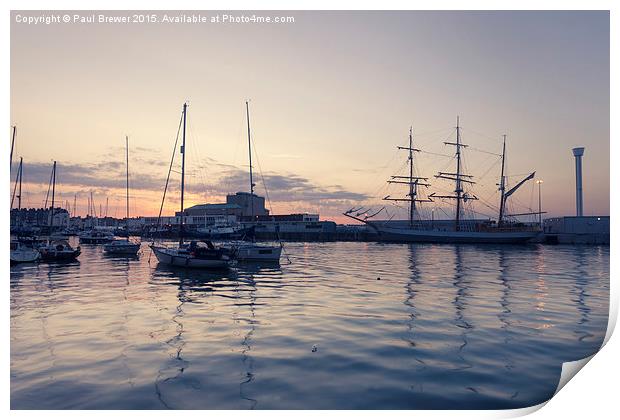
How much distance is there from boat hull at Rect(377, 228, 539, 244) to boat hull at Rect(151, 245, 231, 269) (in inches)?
2506

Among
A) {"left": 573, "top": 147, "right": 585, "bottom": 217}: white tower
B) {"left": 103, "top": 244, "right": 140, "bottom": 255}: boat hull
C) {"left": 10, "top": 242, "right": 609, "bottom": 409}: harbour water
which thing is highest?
{"left": 573, "top": 147, "right": 585, "bottom": 217}: white tower

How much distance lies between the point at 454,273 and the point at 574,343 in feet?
63.1

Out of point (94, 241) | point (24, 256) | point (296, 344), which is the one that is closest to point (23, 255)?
point (24, 256)

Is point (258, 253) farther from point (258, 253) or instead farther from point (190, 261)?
point (190, 261)

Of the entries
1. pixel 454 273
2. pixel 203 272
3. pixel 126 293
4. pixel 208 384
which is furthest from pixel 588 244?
pixel 208 384

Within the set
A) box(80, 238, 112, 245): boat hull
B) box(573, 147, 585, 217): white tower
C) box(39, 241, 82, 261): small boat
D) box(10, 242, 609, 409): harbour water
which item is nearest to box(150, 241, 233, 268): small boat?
box(10, 242, 609, 409): harbour water

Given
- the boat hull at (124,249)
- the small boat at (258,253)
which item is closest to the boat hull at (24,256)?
the boat hull at (124,249)

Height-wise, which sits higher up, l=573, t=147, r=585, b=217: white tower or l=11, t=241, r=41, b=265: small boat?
l=573, t=147, r=585, b=217: white tower

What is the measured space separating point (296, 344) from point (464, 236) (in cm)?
8047

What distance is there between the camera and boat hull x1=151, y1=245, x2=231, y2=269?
31.1 meters

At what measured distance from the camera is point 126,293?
866 inches

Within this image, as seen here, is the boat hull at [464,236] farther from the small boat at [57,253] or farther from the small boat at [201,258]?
the small boat at [57,253]

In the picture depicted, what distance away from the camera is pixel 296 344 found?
12367 millimetres

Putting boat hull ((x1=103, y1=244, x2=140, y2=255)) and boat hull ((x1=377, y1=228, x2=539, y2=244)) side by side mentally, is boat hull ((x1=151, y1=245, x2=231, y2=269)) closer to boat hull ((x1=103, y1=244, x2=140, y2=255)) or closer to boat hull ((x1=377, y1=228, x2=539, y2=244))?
boat hull ((x1=103, y1=244, x2=140, y2=255))
